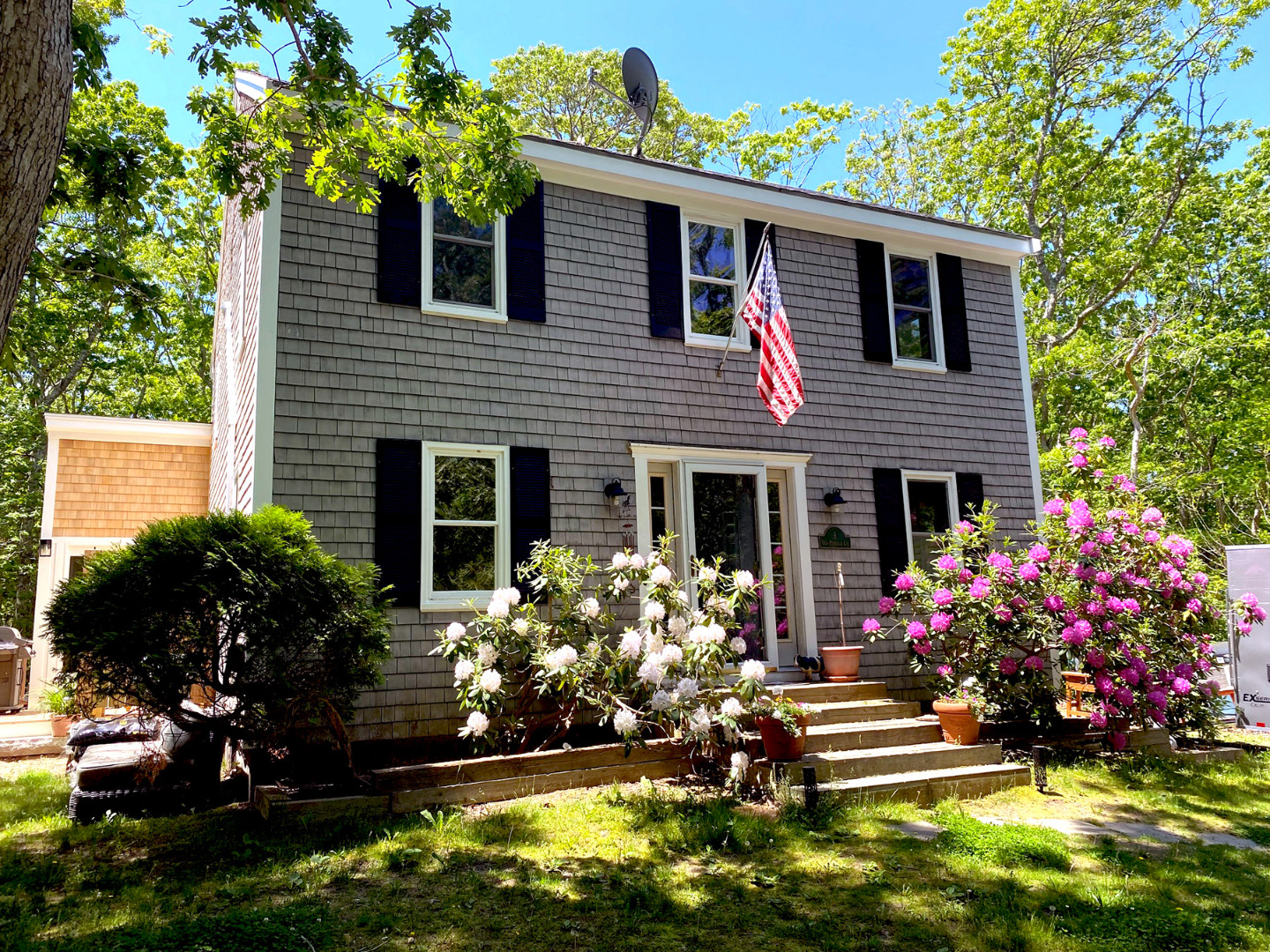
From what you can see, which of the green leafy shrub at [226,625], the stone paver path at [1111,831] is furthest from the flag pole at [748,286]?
the stone paver path at [1111,831]

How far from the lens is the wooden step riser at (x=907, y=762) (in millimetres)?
6742

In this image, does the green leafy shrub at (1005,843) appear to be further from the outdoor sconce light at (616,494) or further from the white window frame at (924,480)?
the white window frame at (924,480)

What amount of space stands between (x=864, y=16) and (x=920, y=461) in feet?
44.4

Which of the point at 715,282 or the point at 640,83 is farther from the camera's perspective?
the point at 640,83

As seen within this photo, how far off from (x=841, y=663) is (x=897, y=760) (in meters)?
1.62

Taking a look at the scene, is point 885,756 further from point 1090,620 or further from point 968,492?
point 968,492

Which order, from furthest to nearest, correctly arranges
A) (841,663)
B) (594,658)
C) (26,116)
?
(841,663) → (594,658) → (26,116)

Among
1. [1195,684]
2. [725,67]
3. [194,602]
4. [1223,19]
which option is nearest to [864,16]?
[725,67]

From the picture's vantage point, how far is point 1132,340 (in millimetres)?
18969

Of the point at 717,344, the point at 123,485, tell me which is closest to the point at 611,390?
the point at 717,344

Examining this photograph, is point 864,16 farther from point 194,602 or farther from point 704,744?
point 194,602

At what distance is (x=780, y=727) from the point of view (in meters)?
6.56

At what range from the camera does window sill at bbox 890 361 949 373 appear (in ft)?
32.4

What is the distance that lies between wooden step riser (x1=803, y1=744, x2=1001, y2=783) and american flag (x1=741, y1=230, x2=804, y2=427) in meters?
3.00
